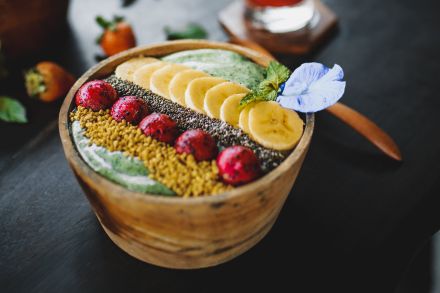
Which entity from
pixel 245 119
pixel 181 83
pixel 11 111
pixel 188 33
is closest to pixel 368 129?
pixel 245 119

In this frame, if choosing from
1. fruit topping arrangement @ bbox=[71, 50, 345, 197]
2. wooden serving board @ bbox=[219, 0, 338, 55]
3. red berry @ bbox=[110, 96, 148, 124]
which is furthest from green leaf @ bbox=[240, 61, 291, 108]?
wooden serving board @ bbox=[219, 0, 338, 55]

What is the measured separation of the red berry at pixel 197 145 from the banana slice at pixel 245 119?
3.8 inches

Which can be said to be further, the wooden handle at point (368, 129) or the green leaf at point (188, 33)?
the green leaf at point (188, 33)

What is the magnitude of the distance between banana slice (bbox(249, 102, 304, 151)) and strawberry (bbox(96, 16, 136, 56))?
73 cm

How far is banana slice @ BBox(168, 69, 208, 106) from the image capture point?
1100mm

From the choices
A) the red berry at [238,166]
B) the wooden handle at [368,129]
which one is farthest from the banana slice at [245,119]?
A: the wooden handle at [368,129]

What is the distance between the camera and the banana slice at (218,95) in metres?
1.06

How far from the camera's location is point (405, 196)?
1178 mm

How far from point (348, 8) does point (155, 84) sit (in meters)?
1.07

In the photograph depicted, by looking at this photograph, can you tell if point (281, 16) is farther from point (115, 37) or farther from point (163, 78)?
point (163, 78)

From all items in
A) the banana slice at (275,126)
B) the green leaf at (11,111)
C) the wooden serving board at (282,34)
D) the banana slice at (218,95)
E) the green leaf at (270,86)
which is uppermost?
the green leaf at (270,86)

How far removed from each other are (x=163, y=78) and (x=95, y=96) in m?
0.17

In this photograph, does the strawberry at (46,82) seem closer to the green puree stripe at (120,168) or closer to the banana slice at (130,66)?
the banana slice at (130,66)

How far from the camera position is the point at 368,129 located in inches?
50.2
